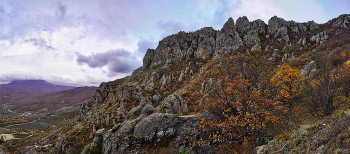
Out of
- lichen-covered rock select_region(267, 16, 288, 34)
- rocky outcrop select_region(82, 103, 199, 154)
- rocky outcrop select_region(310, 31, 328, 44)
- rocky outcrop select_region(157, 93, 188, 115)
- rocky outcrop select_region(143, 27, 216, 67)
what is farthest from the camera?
rocky outcrop select_region(143, 27, 216, 67)

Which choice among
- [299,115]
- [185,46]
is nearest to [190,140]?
[299,115]

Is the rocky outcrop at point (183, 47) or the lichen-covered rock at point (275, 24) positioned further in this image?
the rocky outcrop at point (183, 47)

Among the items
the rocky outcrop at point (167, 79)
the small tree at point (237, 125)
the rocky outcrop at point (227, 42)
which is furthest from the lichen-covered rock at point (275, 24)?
the small tree at point (237, 125)

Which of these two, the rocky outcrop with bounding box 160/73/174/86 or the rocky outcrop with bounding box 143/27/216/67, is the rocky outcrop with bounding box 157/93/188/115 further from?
the rocky outcrop with bounding box 143/27/216/67

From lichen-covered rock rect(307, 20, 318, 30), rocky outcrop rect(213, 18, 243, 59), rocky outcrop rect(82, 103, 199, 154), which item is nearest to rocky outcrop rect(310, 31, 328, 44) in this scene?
rocky outcrop rect(213, 18, 243, 59)

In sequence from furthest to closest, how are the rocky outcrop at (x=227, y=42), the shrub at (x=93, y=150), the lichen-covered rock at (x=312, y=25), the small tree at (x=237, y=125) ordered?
1. the lichen-covered rock at (x=312, y=25)
2. the rocky outcrop at (x=227, y=42)
3. the shrub at (x=93, y=150)
4. the small tree at (x=237, y=125)

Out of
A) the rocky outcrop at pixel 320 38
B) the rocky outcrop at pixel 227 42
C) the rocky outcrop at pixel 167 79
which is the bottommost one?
the rocky outcrop at pixel 167 79

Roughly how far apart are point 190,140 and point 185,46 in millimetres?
140853

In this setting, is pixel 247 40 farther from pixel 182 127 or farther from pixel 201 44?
pixel 182 127

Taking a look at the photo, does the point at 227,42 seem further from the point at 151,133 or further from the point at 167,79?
the point at 151,133

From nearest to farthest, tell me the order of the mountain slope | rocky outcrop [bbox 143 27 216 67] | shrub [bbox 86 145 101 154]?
the mountain slope < shrub [bbox 86 145 101 154] < rocky outcrop [bbox 143 27 216 67]

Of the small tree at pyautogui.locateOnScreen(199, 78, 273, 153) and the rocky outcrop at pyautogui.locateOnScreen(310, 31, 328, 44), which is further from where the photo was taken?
the rocky outcrop at pyautogui.locateOnScreen(310, 31, 328, 44)

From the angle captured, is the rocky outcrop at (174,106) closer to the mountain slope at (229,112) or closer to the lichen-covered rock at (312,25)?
the mountain slope at (229,112)

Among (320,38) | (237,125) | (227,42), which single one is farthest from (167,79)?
(320,38)
